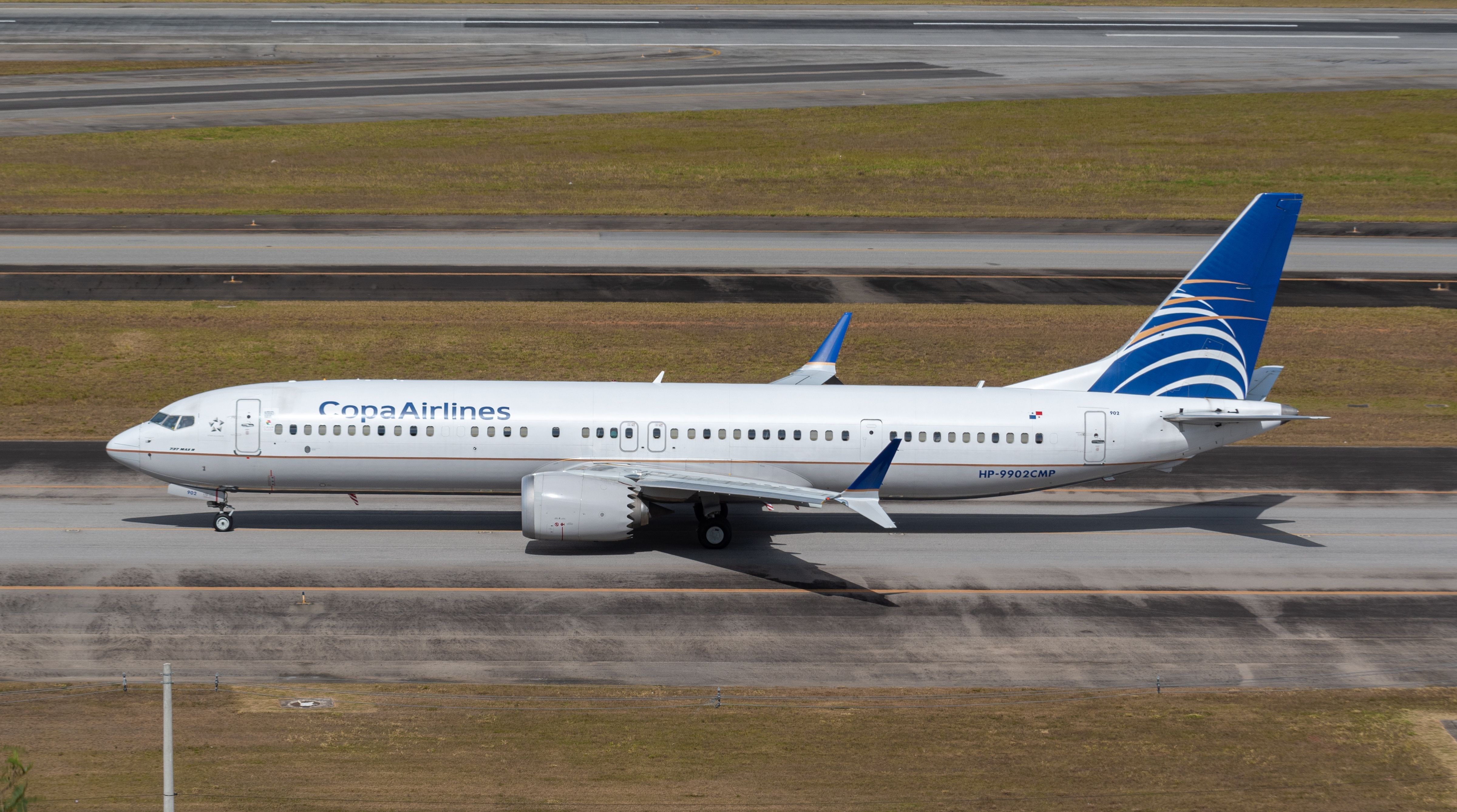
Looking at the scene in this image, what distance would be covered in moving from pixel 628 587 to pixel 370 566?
22.9 feet

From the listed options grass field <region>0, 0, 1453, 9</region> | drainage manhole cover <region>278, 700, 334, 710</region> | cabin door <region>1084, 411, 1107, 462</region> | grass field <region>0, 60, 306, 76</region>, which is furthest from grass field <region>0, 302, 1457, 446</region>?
grass field <region>0, 0, 1453, 9</region>

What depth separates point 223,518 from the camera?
3859 centimetres

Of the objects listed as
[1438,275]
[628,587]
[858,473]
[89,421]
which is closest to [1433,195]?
→ [1438,275]

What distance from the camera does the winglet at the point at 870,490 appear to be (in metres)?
33.2

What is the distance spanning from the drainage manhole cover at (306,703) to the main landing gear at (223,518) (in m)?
11.4

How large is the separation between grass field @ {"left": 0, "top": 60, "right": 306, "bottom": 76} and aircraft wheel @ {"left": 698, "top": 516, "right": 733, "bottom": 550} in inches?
3071

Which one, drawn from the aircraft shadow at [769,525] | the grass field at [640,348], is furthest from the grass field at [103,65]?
the aircraft shadow at [769,525]

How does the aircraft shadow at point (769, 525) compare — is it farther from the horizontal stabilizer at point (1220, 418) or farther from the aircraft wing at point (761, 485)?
the horizontal stabilizer at point (1220, 418)

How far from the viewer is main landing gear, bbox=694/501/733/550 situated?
37.9m

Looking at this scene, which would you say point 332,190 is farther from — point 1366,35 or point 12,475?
point 1366,35

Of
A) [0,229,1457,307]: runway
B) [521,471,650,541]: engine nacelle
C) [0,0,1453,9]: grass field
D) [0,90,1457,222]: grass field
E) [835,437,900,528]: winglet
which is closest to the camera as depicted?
[835,437,900,528]: winglet

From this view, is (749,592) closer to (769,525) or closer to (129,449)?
(769,525)

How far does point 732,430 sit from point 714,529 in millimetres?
2814

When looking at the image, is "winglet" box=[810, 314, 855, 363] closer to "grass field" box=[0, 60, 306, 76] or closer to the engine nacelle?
the engine nacelle
